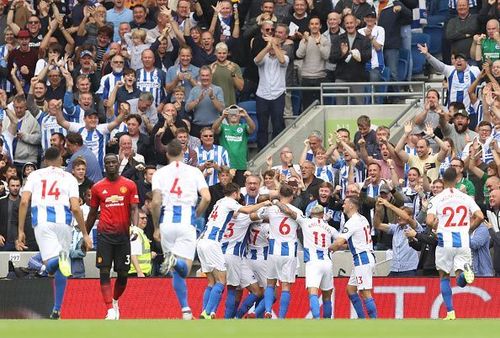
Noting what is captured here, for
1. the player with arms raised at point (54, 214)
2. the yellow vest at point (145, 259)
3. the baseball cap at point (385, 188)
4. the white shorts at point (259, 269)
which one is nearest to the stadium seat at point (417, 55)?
the baseball cap at point (385, 188)

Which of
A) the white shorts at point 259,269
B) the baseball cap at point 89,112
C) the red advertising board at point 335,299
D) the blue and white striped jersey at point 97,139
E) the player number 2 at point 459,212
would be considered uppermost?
the baseball cap at point 89,112

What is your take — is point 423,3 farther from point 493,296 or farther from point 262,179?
point 493,296

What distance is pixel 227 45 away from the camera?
28.8 m

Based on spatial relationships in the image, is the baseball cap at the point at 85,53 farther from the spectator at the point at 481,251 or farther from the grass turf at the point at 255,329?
the grass turf at the point at 255,329

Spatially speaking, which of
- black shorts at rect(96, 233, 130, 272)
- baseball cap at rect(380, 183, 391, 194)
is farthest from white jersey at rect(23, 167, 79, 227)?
baseball cap at rect(380, 183, 391, 194)

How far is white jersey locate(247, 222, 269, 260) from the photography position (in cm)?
2417

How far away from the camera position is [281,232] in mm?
23594

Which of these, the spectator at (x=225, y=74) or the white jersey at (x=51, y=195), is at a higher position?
the spectator at (x=225, y=74)

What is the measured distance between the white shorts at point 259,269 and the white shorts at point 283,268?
0.51 metres

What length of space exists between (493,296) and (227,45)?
7846 mm

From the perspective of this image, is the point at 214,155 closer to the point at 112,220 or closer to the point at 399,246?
the point at 399,246

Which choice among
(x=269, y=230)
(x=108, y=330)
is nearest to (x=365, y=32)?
(x=269, y=230)

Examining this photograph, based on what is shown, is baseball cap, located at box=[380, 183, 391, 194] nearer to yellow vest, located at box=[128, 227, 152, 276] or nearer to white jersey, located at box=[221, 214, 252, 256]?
white jersey, located at box=[221, 214, 252, 256]

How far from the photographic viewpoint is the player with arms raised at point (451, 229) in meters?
21.6
